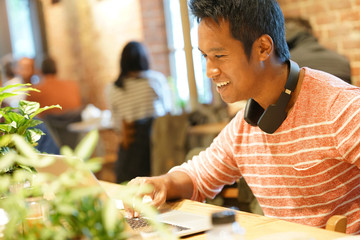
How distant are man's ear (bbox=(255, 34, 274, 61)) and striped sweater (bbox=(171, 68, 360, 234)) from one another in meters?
0.13

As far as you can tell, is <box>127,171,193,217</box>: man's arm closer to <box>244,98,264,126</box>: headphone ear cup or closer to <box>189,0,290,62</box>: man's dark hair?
<box>244,98,264,126</box>: headphone ear cup

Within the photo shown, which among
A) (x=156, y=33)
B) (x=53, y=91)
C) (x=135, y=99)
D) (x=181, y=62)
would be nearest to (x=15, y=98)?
(x=53, y=91)

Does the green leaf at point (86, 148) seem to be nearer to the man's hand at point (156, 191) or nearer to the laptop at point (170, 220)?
the laptop at point (170, 220)

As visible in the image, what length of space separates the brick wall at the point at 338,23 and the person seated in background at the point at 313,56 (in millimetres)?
701

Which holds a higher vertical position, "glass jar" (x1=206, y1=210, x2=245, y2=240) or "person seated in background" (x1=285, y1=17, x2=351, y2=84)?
"person seated in background" (x1=285, y1=17, x2=351, y2=84)

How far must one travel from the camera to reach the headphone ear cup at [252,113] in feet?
6.03

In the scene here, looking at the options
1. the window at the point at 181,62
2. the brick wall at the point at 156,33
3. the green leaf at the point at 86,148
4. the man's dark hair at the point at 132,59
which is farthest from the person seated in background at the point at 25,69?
the green leaf at the point at 86,148

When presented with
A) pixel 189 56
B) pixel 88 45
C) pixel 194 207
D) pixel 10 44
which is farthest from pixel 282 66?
pixel 10 44

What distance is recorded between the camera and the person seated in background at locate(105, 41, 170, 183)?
16.1ft

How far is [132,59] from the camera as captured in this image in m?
4.84

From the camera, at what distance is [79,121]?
7.11m

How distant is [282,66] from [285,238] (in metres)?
0.77

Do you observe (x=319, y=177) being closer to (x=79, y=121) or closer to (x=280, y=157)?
(x=280, y=157)

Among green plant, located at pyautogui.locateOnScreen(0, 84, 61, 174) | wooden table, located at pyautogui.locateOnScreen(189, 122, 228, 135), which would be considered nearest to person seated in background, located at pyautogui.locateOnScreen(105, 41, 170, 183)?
wooden table, located at pyautogui.locateOnScreen(189, 122, 228, 135)
